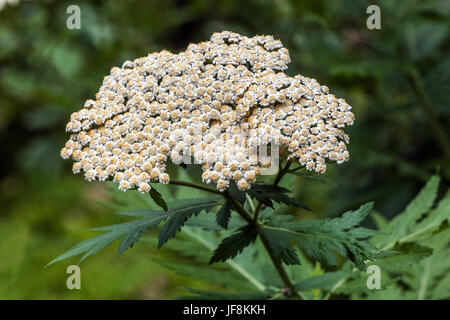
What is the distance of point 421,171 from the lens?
372 centimetres

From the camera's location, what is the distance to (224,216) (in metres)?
1.48

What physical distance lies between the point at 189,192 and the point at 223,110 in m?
0.72

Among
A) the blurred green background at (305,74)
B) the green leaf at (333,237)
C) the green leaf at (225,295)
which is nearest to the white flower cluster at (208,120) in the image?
the green leaf at (333,237)

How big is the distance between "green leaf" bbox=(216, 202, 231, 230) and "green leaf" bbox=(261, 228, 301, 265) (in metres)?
0.17

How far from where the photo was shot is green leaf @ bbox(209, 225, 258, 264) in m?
1.50

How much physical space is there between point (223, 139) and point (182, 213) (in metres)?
0.28

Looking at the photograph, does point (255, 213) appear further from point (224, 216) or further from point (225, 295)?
point (225, 295)

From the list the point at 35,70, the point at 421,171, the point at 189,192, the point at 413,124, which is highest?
the point at 35,70

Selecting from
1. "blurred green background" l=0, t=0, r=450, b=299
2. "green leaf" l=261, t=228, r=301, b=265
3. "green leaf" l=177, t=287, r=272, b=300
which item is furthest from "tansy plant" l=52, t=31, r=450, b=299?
"blurred green background" l=0, t=0, r=450, b=299

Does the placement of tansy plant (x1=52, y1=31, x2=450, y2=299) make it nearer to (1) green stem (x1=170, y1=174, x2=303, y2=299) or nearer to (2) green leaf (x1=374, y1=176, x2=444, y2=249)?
(1) green stem (x1=170, y1=174, x2=303, y2=299)

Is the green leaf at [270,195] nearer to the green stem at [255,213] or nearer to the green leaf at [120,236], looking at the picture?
the green stem at [255,213]

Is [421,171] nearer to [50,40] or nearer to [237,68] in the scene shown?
[237,68]

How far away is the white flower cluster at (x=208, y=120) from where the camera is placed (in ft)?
4.67
